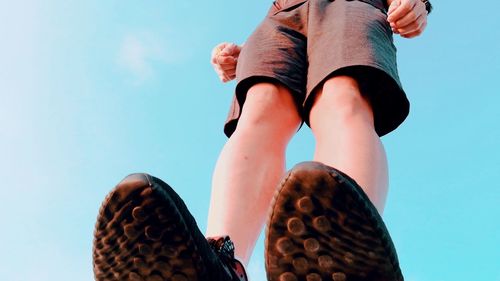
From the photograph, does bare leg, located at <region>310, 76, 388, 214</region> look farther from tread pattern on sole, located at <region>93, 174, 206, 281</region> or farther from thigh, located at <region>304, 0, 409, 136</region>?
tread pattern on sole, located at <region>93, 174, 206, 281</region>

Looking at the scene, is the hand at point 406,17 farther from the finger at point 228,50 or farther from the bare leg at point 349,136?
the finger at point 228,50

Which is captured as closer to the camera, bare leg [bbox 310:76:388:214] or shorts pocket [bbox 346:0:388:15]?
bare leg [bbox 310:76:388:214]

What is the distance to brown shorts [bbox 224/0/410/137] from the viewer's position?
5.05ft

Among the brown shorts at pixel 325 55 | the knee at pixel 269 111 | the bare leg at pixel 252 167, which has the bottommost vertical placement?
the bare leg at pixel 252 167

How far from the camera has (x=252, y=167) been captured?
1465mm

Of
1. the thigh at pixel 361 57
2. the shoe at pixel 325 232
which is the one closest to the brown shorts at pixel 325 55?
the thigh at pixel 361 57

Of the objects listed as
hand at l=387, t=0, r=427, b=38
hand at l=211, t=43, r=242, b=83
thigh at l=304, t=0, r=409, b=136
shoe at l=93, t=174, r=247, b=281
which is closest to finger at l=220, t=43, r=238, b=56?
hand at l=211, t=43, r=242, b=83

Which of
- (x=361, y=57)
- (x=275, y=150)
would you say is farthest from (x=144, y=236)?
(x=361, y=57)

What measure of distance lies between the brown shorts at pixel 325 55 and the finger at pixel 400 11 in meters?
0.03

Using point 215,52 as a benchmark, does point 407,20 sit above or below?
below

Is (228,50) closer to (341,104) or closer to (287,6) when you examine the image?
(287,6)

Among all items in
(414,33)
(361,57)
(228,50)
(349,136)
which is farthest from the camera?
(228,50)

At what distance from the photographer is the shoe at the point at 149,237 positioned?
3.52ft

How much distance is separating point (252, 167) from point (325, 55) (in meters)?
0.36
